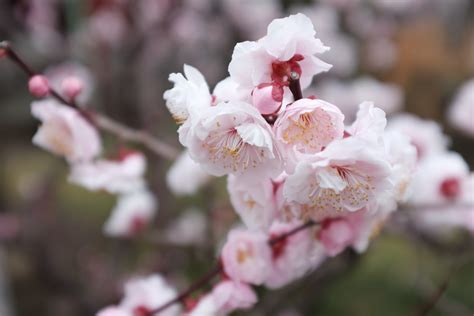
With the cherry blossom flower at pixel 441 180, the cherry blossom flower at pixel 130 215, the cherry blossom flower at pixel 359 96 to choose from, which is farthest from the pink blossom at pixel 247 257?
the cherry blossom flower at pixel 359 96

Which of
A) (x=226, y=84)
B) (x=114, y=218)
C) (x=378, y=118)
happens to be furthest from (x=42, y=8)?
(x=378, y=118)

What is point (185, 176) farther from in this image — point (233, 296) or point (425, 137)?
point (425, 137)

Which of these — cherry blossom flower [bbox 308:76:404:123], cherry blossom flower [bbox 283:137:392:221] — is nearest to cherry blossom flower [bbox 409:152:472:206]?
cherry blossom flower [bbox 283:137:392:221]

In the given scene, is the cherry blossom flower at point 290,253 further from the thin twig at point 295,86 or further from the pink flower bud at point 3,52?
the pink flower bud at point 3,52

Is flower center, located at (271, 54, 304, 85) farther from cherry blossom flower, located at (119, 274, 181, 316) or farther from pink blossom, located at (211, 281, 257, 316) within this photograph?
cherry blossom flower, located at (119, 274, 181, 316)

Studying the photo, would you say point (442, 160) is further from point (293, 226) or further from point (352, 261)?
point (293, 226)

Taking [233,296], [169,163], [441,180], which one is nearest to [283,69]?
[233,296]
